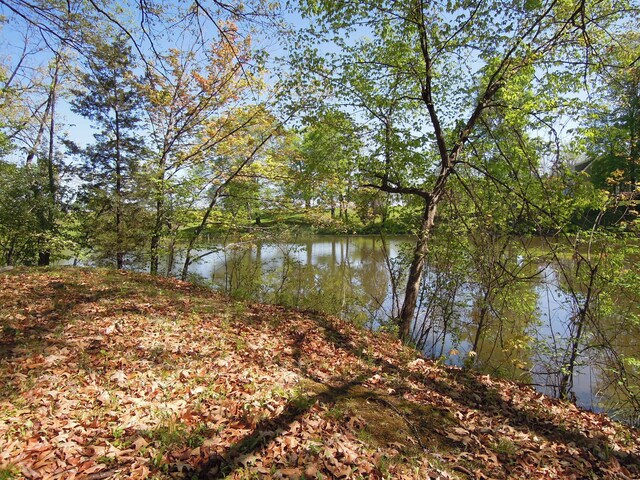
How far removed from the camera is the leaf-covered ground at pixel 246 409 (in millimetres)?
2494

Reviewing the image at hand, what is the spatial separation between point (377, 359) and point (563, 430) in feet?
7.70

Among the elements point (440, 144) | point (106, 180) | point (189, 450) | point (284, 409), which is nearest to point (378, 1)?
point (440, 144)

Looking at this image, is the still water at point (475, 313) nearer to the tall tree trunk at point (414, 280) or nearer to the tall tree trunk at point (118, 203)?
the tall tree trunk at point (414, 280)

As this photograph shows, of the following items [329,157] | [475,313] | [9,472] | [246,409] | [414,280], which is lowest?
[475,313]

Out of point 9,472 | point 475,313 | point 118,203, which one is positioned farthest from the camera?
point 118,203

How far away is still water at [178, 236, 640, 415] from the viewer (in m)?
6.41

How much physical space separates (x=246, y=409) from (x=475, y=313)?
7308 mm

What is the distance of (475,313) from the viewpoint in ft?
28.5

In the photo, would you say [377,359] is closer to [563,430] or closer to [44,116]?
[563,430]

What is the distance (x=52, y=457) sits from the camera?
2307 mm

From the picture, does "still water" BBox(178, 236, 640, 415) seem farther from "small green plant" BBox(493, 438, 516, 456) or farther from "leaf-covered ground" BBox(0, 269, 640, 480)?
"small green plant" BBox(493, 438, 516, 456)

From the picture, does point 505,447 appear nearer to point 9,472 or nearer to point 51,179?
point 9,472

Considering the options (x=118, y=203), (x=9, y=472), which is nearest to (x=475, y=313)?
(x=9, y=472)

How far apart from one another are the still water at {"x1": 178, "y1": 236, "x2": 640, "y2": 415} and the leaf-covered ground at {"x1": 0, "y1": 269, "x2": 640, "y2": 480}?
1.81m
